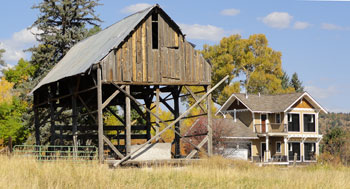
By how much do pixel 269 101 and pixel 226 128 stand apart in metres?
11.2

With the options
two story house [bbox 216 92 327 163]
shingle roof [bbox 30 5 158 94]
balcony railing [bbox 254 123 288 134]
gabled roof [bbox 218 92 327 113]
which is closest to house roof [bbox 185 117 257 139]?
two story house [bbox 216 92 327 163]

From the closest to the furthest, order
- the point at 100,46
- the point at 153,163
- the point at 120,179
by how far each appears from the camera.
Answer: the point at 120,179
the point at 153,163
the point at 100,46

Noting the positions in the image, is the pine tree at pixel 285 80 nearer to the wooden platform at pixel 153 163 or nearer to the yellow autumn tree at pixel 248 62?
the yellow autumn tree at pixel 248 62

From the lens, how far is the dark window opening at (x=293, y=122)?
202 feet

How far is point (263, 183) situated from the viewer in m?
20.2

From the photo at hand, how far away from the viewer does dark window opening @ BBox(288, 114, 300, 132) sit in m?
61.6

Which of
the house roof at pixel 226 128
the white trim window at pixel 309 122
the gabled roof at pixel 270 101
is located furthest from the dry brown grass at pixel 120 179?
the white trim window at pixel 309 122

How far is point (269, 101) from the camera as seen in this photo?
205 ft

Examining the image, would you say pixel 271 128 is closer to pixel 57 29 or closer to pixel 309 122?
pixel 309 122

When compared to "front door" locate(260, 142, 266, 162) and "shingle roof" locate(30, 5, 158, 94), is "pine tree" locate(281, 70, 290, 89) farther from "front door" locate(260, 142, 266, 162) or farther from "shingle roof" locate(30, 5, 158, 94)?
"shingle roof" locate(30, 5, 158, 94)

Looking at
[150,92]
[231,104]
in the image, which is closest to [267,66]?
[231,104]

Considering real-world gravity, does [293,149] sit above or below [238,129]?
below

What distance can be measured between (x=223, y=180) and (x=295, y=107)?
42.4 meters

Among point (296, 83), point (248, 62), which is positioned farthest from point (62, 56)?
point (296, 83)
